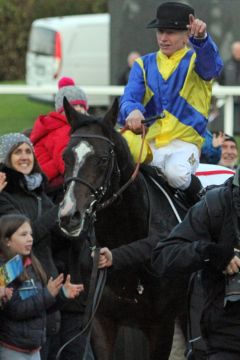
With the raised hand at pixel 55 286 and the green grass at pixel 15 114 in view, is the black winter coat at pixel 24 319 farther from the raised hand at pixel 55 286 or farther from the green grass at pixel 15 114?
the green grass at pixel 15 114

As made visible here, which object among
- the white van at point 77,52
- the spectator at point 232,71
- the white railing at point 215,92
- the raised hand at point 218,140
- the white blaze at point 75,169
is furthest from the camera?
the white van at point 77,52

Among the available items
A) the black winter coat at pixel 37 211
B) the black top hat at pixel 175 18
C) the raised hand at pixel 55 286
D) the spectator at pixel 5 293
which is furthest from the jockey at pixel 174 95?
the spectator at pixel 5 293

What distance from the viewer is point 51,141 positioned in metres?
8.61

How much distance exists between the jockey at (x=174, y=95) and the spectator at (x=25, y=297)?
43.2 inches

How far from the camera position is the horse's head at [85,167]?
6.85m

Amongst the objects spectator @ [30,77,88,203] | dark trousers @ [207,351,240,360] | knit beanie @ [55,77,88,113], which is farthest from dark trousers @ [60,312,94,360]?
dark trousers @ [207,351,240,360]

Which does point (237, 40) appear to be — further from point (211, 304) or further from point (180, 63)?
point (211, 304)

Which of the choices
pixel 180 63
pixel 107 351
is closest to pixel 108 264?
pixel 107 351

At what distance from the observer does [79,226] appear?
6824 millimetres

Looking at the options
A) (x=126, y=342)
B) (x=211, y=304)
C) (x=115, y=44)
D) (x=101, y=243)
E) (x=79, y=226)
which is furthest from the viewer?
(x=115, y=44)

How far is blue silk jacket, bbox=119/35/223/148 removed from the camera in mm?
8047

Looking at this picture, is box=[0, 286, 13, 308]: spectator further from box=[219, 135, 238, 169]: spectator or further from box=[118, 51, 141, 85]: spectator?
box=[118, 51, 141, 85]: spectator

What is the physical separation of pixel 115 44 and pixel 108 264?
9.95 meters

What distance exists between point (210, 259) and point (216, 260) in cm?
3
